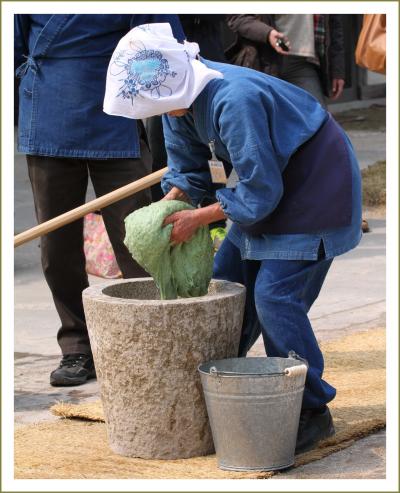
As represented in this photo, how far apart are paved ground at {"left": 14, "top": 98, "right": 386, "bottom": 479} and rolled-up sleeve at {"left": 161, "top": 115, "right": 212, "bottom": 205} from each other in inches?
42.6

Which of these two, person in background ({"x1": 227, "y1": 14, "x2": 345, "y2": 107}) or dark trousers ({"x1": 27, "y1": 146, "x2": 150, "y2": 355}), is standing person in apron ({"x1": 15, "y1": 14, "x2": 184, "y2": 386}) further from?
person in background ({"x1": 227, "y1": 14, "x2": 345, "y2": 107})

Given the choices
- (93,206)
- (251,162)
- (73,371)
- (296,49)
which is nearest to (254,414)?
(251,162)

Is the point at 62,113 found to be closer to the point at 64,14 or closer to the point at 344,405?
the point at 64,14

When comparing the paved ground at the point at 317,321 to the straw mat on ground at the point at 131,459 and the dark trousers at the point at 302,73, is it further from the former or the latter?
the dark trousers at the point at 302,73

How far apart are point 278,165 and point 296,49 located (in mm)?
3100

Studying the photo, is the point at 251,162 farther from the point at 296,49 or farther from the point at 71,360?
the point at 296,49

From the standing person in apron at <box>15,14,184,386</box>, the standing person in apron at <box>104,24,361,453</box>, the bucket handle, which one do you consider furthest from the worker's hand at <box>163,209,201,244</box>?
the standing person in apron at <box>15,14,184,386</box>

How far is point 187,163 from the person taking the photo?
15.0 feet

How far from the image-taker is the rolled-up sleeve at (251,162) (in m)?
3.96

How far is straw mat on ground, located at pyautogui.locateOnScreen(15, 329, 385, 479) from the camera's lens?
4078 mm

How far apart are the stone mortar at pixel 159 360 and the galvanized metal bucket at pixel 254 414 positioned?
11 cm

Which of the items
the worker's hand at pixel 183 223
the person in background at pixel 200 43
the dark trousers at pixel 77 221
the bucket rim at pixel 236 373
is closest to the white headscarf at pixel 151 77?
the worker's hand at pixel 183 223

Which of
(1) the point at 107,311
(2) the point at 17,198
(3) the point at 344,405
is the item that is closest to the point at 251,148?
(1) the point at 107,311

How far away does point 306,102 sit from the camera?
14.1ft
